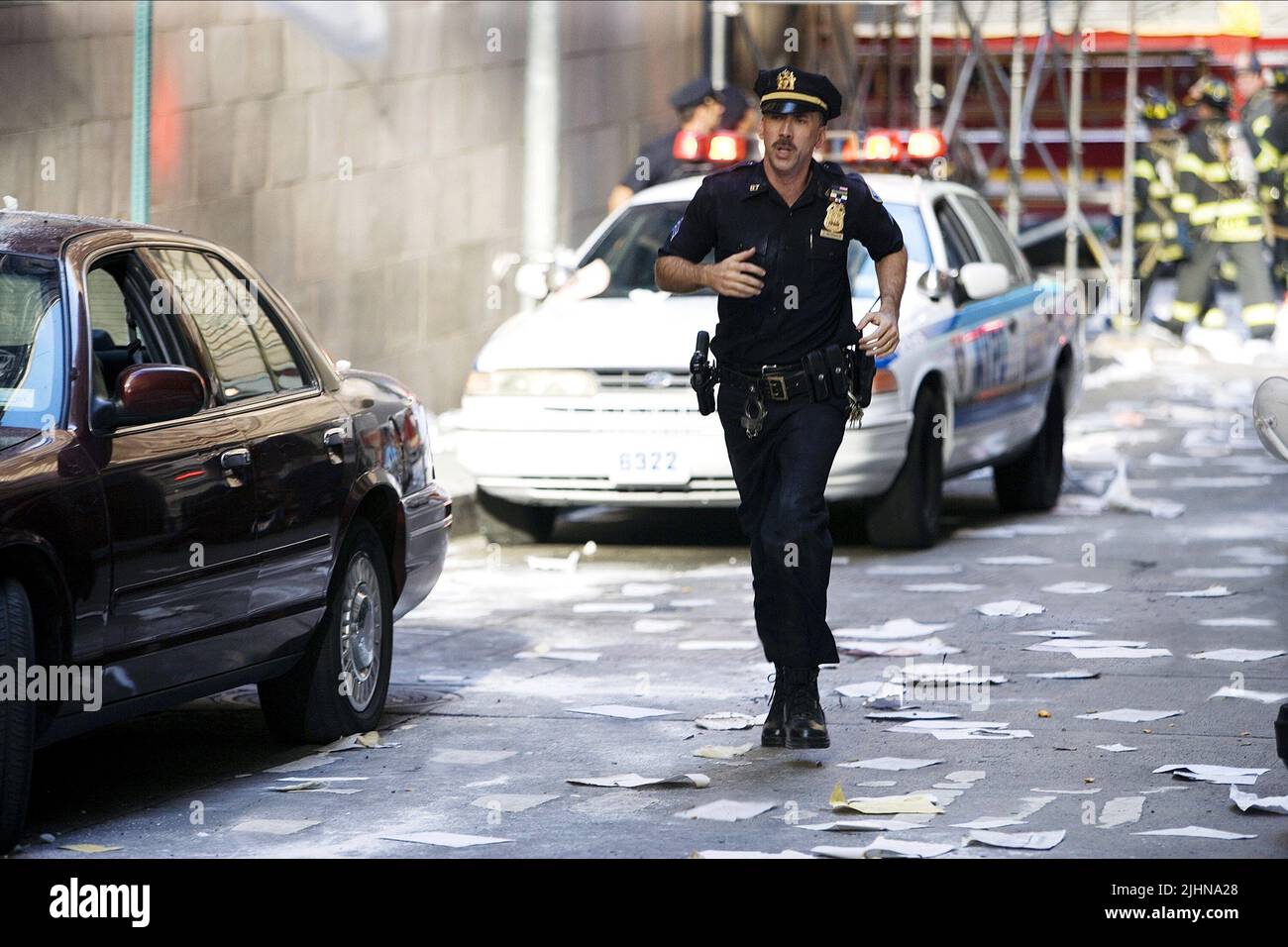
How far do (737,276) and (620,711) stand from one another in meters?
1.49

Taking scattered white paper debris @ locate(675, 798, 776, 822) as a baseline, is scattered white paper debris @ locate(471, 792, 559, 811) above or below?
below

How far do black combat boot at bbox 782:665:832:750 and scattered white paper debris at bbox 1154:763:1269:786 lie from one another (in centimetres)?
97

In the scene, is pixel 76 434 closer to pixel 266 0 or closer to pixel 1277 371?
pixel 266 0

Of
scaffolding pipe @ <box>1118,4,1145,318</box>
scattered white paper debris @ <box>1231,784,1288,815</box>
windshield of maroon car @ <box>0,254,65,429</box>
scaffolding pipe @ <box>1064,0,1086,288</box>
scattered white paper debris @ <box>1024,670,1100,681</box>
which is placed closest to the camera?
windshield of maroon car @ <box>0,254,65,429</box>

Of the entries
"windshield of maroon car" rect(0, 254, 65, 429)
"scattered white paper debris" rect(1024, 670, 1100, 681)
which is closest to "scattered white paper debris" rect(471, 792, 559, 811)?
"windshield of maroon car" rect(0, 254, 65, 429)

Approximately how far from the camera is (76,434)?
5660 millimetres

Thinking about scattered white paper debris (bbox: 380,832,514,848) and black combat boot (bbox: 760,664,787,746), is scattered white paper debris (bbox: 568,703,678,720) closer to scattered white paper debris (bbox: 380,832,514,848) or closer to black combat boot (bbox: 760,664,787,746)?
black combat boot (bbox: 760,664,787,746)

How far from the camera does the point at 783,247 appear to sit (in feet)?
22.5

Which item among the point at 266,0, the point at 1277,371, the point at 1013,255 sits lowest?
the point at 1277,371

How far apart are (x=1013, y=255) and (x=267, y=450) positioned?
7000 mm

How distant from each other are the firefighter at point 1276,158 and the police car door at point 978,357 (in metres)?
11.3

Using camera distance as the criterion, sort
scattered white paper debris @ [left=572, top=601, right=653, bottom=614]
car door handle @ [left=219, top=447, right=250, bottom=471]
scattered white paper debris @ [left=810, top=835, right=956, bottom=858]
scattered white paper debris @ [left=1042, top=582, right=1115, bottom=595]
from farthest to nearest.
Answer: scattered white paper debris @ [left=1042, top=582, right=1115, bottom=595] < scattered white paper debris @ [left=572, top=601, right=653, bottom=614] < car door handle @ [left=219, top=447, right=250, bottom=471] < scattered white paper debris @ [left=810, top=835, right=956, bottom=858]

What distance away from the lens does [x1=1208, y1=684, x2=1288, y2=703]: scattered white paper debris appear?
7441mm
